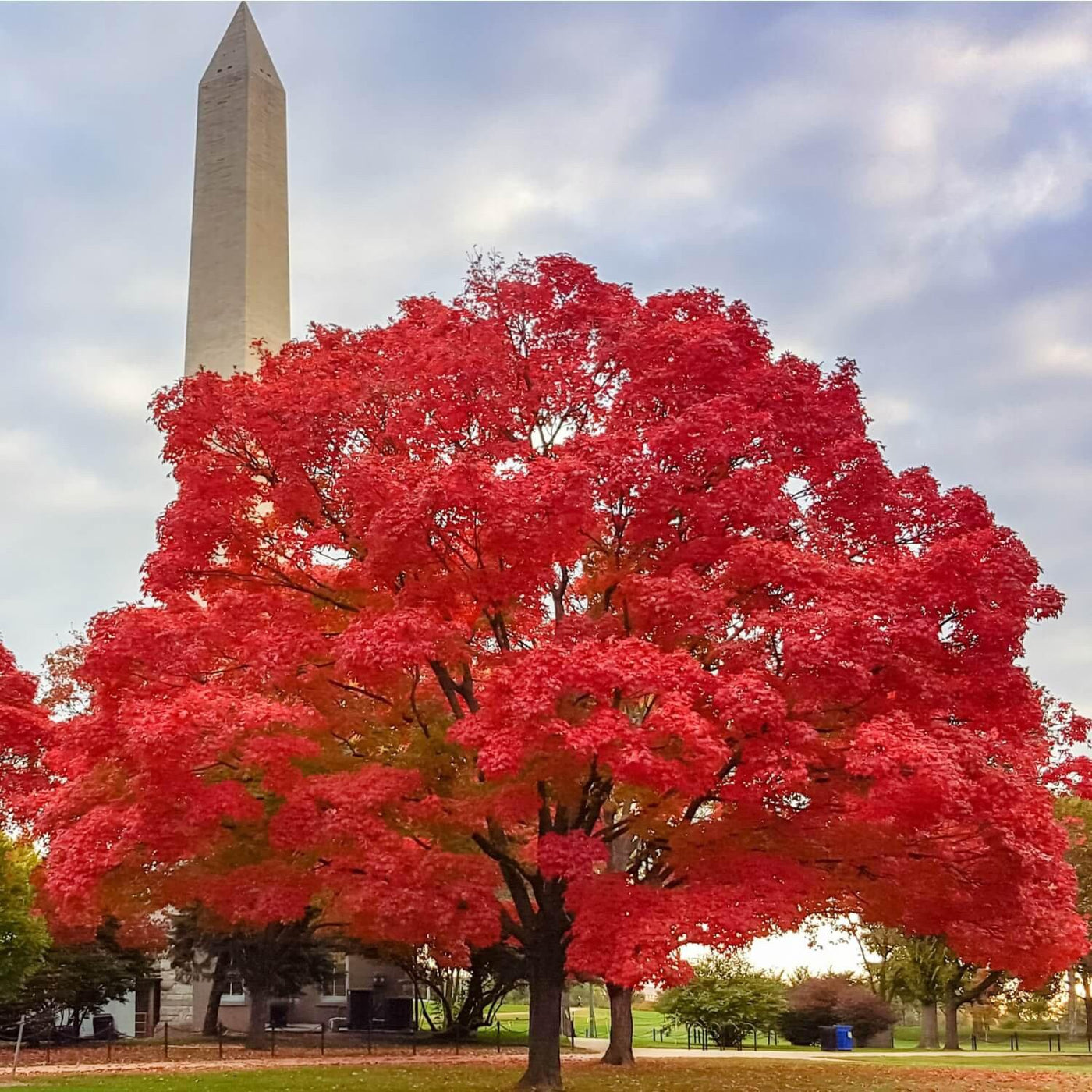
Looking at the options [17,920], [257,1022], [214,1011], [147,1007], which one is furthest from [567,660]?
[147,1007]

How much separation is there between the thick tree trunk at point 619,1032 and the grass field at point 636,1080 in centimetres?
49

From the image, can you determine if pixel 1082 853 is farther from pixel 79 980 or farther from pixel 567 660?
pixel 567 660

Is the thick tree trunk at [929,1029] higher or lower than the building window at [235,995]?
lower

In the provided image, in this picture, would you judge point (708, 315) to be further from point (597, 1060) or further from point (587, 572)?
point (597, 1060)

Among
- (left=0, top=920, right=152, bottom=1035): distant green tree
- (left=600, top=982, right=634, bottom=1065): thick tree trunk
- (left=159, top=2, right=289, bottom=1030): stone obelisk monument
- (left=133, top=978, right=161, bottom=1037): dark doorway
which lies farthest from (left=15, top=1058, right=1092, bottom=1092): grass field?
(left=159, top=2, right=289, bottom=1030): stone obelisk monument

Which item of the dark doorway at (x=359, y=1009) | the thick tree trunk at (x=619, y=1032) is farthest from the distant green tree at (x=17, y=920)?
the dark doorway at (x=359, y=1009)

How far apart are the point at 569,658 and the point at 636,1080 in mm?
12857

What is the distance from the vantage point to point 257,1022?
111 feet

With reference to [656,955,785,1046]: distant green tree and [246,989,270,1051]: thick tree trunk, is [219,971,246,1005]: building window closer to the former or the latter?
[246,989,270,1051]: thick tree trunk

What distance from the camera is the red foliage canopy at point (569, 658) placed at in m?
15.9

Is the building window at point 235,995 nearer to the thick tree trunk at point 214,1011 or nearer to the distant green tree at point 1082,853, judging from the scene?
the thick tree trunk at point 214,1011

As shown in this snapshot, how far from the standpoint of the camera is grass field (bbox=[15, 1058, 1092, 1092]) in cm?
2162

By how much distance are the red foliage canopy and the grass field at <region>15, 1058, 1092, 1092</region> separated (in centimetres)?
361

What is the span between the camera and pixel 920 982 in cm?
4425
